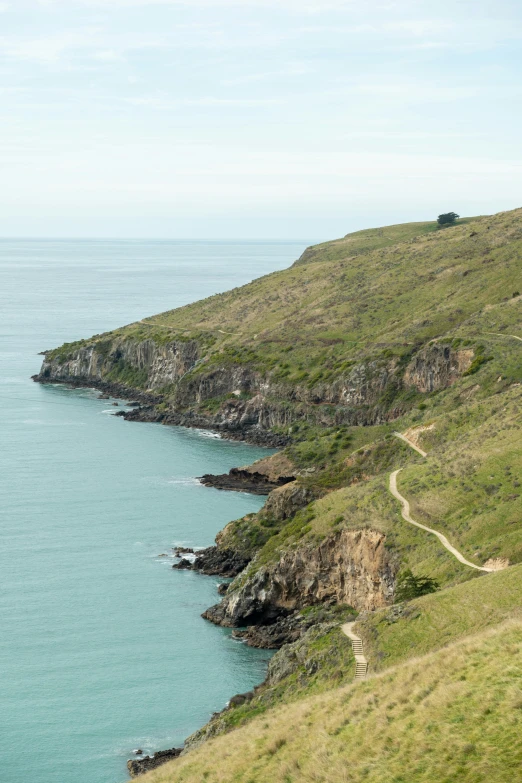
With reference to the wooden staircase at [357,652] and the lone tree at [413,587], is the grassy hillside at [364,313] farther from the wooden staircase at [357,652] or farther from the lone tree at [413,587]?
the wooden staircase at [357,652]

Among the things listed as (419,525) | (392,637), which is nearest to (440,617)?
(392,637)

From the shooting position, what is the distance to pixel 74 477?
392ft

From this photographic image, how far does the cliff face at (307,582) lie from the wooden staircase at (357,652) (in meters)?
12.6

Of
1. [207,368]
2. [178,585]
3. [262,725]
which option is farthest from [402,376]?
[262,725]

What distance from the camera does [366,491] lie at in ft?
265

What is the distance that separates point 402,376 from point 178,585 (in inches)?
2435

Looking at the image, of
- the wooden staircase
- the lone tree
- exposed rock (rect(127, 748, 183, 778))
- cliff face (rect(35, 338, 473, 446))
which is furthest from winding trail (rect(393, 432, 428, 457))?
exposed rock (rect(127, 748, 183, 778))

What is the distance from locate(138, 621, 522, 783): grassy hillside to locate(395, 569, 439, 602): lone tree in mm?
19063

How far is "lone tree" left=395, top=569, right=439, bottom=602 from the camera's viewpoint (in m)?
61.2

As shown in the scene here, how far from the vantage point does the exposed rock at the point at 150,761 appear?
55.0m

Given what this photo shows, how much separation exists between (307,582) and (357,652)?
21.0 meters

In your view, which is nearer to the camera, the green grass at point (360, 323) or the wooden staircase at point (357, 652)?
the wooden staircase at point (357, 652)

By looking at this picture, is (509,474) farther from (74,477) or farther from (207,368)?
(207,368)

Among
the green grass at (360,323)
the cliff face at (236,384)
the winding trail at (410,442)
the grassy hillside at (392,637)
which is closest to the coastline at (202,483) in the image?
the cliff face at (236,384)
